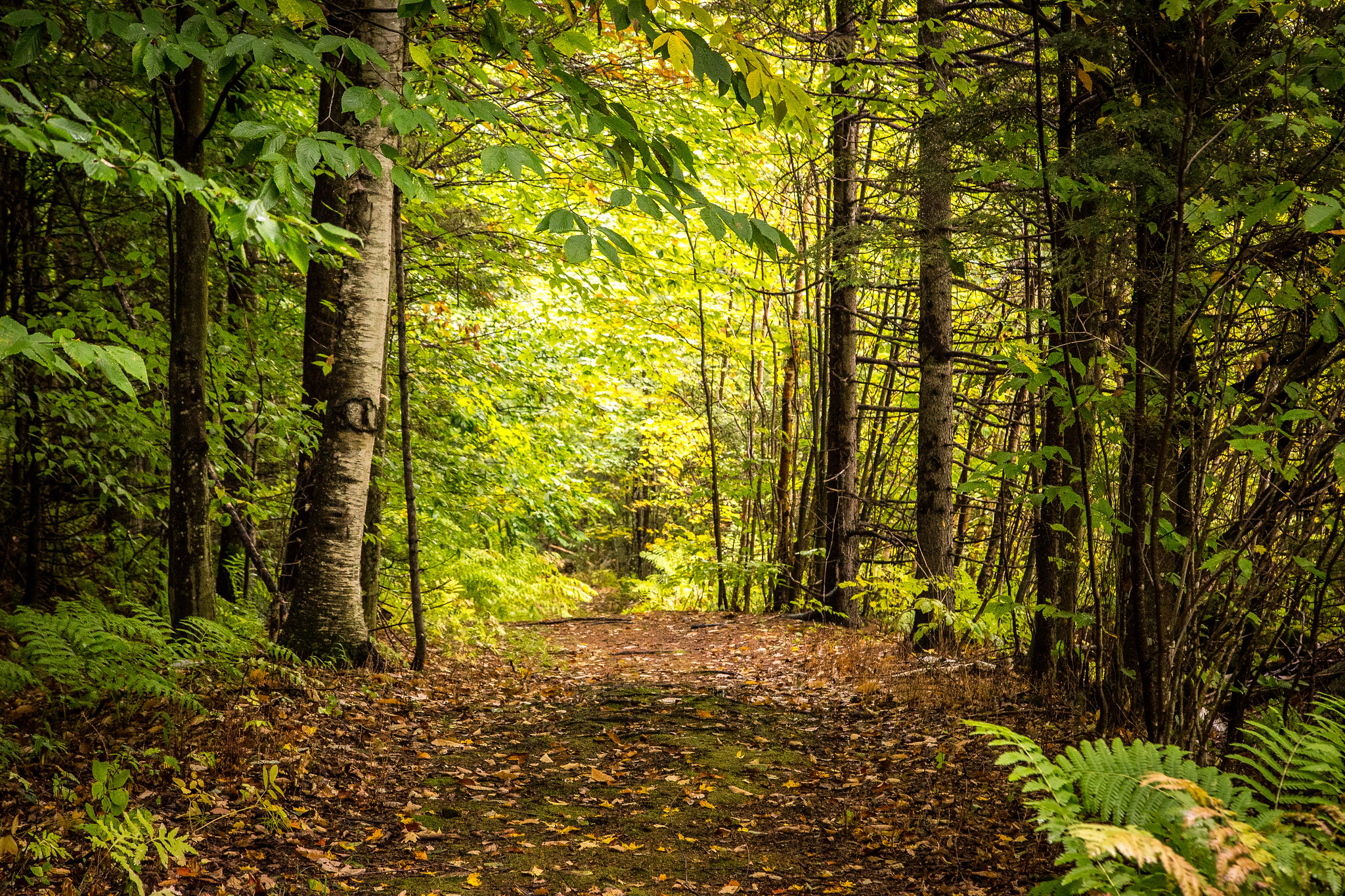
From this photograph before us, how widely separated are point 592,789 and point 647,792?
0.32 metres

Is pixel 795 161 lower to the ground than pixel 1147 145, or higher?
higher

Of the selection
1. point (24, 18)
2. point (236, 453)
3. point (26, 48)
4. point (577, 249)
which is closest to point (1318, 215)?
point (577, 249)

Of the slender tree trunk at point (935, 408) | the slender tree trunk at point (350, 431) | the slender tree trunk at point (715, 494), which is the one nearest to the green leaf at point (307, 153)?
the slender tree trunk at point (350, 431)

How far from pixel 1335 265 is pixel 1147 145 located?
1.66 meters

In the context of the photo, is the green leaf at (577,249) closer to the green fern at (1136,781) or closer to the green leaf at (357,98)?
the green leaf at (357,98)

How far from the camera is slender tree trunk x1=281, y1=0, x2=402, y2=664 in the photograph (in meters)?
5.80

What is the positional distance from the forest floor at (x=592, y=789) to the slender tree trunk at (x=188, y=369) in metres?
0.92

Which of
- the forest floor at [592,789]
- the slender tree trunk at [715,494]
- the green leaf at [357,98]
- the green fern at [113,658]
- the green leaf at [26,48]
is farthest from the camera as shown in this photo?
the slender tree trunk at [715,494]

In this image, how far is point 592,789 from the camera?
453 centimetres

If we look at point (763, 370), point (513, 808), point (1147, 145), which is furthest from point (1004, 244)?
point (763, 370)

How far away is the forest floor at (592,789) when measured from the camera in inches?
132

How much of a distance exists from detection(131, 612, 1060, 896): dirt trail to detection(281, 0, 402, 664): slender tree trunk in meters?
0.58

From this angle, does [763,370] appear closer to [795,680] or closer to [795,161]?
[795,161]

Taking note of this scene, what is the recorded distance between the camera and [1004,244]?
6.32 meters
